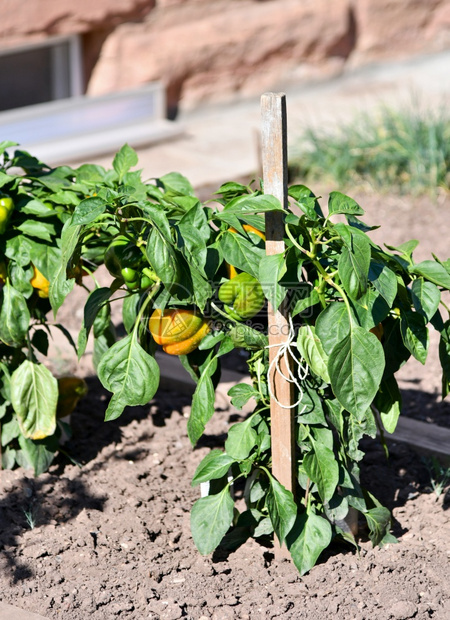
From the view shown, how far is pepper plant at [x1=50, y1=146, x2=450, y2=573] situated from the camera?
2156 mm

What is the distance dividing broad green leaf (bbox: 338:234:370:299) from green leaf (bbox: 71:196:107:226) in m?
0.63

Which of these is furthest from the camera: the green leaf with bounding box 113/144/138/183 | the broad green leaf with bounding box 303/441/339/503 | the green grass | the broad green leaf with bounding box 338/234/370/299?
the green grass

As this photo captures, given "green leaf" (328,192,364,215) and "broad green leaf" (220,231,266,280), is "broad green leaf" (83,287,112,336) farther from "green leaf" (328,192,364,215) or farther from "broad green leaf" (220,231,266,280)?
"green leaf" (328,192,364,215)

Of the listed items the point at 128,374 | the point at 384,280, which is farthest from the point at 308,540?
the point at 384,280

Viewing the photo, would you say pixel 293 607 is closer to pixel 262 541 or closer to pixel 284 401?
pixel 262 541

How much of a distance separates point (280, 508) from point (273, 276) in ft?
2.33

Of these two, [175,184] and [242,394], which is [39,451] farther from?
[175,184]

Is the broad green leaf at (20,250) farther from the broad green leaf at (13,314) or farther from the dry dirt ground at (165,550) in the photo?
the dry dirt ground at (165,550)

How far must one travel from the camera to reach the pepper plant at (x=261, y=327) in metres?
2.16

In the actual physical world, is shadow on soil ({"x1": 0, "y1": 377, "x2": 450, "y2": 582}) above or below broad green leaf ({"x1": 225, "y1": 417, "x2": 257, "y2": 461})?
below

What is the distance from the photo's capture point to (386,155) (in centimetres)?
546

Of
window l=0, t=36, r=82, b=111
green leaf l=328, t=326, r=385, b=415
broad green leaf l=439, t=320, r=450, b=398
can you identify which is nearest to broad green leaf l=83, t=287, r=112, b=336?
green leaf l=328, t=326, r=385, b=415

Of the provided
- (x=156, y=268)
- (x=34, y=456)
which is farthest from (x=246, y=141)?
(x=156, y=268)

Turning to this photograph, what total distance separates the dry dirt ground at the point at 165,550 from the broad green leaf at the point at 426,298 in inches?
33.8
